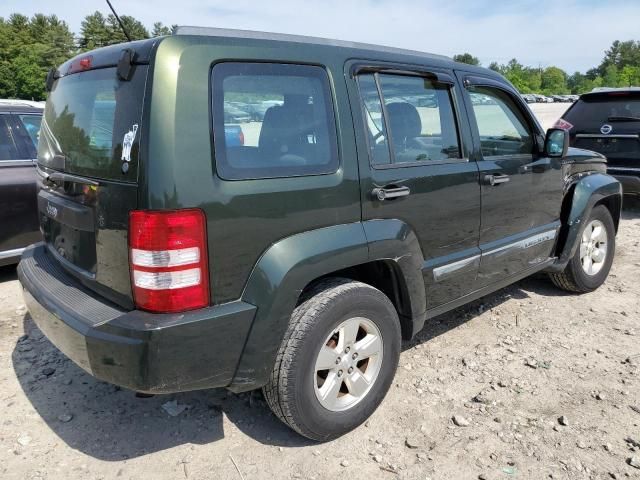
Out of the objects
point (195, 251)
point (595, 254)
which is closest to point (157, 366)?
point (195, 251)

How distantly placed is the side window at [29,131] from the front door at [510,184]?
399cm

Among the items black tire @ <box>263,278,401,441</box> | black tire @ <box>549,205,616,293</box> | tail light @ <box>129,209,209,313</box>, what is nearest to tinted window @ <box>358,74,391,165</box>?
black tire @ <box>263,278,401,441</box>

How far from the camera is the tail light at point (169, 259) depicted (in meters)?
1.97

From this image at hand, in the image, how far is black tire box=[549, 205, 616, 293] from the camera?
14.2 feet

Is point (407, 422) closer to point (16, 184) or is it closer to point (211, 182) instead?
point (211, 182)

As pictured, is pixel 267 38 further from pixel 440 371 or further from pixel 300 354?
pixel 440 371

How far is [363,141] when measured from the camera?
2549 mm

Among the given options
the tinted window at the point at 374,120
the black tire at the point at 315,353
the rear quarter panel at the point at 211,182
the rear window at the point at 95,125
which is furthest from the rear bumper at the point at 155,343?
the tinted window at the point at 374,120

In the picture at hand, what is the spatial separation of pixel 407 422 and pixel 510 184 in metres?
1.73

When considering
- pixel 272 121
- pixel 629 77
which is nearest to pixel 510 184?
pixel 272 121

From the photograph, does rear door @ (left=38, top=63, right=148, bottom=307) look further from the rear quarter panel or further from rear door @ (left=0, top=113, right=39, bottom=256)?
rear door @ (left=0, top=113, right=39, bottom=256)

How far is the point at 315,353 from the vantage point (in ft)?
7.82

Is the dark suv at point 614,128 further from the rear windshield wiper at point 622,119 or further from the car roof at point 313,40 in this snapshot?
the car roof at point 313,40

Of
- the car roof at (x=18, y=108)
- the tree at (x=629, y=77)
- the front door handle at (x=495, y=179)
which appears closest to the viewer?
the front door handle at (x=495, y=179)
